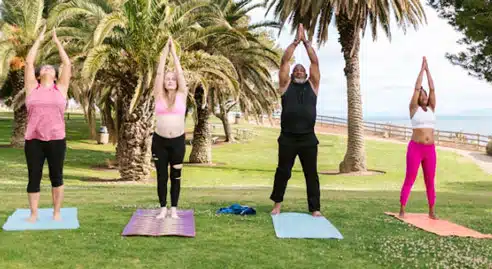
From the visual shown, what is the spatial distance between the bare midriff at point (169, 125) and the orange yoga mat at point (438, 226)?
362 centimetres

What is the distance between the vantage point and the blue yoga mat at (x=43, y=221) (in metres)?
6.43

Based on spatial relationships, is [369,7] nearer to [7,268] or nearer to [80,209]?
[80,209]

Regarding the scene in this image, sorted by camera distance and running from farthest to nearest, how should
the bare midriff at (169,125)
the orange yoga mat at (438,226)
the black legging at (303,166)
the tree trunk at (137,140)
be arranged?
the tree trunk at (137,140) → the black legging at (303,166) → the orange yoga mat at (438,226) → the bare midriff at (169,125)

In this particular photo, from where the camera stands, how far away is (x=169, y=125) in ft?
22.0

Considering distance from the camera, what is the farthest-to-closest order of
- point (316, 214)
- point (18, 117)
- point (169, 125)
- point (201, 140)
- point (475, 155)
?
point (475, 155)
point (201, 140)
point (18, 117)
point (316, 214)
point (169, 125)

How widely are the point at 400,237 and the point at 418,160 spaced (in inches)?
70.8

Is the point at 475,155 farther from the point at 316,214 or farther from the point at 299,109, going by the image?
the point at 299,109

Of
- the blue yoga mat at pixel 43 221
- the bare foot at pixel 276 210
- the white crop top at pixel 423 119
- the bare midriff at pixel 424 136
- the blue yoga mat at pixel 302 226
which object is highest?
the white crop top at pixel 423 119

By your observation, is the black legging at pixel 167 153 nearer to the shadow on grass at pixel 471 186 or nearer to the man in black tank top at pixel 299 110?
the man in black tank top at pixel 299 110

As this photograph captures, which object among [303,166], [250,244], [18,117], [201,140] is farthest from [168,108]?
[18,117]

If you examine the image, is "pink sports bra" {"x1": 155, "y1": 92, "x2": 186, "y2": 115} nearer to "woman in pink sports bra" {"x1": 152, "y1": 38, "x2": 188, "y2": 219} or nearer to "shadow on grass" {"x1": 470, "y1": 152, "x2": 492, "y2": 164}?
"woman in pink sports bra" {"x1": 152, "y1": 38, "x2": 188, "y2": 219}

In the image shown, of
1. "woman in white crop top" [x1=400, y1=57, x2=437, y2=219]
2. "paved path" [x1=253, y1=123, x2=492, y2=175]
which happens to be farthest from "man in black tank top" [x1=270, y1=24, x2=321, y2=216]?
"paved path" [x1=253, y1=123, x2=492, y2=175]

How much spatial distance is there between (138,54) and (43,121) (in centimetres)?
1092

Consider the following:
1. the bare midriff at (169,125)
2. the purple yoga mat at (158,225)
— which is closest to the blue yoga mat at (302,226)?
the purple yoga mat at (158,225)
